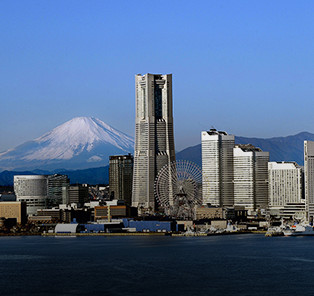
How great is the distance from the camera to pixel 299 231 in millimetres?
168000

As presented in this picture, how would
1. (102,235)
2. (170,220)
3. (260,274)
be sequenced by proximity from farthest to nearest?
(170,220), (102,235), (260,274)

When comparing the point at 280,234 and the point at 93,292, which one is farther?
the point at 280,234

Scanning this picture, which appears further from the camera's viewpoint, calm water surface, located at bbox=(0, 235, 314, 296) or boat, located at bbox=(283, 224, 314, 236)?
boat, located at bbox=(283, 224, 314, 236)

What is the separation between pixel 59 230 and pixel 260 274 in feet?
356

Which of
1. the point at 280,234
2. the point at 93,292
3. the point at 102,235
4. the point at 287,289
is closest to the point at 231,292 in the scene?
the point at 287,289

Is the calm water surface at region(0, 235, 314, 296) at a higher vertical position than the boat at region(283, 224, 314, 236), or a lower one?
lower

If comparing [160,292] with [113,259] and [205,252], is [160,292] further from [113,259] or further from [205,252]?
[205,252]

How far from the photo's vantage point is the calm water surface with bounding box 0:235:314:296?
72.9 m

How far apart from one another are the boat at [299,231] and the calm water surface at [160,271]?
45300mm

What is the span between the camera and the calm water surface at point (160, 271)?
72938 mm

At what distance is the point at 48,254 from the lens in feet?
371

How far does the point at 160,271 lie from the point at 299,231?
283ft

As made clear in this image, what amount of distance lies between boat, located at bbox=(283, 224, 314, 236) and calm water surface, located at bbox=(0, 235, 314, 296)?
45.3m

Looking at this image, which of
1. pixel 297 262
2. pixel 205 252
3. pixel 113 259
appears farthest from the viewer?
pixel 205 252
